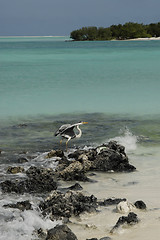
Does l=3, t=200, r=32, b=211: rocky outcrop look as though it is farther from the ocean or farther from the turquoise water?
the turquoise water

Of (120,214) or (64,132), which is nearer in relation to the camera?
(120,214)

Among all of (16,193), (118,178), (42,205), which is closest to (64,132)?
(118,178)

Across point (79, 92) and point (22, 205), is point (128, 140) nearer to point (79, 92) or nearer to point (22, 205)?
point (22, 205)

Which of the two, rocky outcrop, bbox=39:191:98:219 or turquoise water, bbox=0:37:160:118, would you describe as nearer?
rocky outcrop, bbox=39:191:98:219

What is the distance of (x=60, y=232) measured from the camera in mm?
4957

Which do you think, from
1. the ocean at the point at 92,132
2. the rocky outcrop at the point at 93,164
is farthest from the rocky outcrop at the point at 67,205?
the rocky outcrop at the point at 93,164

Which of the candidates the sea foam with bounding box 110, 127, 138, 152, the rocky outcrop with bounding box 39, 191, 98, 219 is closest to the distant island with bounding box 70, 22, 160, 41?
the sea foam with bounding box 110, 127, 138, 152

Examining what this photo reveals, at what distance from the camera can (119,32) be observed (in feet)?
446

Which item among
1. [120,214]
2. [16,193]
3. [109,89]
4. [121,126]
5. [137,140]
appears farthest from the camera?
[109,89]

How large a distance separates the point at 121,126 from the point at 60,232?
7.21 metres

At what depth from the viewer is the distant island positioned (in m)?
134

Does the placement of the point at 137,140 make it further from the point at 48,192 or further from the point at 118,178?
the point at 48,192

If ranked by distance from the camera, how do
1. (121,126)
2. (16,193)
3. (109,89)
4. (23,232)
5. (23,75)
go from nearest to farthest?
(23,232)
(16,193)
(121,126)
(109,89)
(23,75)

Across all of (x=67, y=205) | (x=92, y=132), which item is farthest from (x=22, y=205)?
(x=92, y=132)
